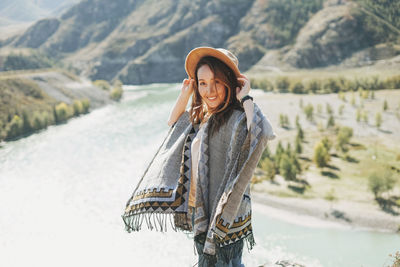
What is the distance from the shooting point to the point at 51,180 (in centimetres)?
2077

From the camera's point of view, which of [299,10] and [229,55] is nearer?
[229,55]

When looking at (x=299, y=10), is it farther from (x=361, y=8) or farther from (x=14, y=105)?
(x=14, y=105)

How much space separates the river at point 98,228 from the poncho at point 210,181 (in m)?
4.54

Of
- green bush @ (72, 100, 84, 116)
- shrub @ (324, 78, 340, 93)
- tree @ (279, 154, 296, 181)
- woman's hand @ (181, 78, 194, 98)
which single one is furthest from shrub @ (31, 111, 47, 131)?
shrub @ (324, 78, 340, 93)

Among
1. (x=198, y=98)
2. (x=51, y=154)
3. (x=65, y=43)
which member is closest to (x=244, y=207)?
(x=198, y=98)

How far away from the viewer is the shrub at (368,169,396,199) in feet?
47.8

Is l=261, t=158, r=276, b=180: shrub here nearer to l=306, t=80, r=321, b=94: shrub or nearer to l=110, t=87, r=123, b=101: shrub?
l=306, t=80, r=321, b=94: shrub

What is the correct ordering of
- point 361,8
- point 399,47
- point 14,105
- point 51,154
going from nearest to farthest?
point 51,154 < point 14,105 < point 399,47 < point 361,8

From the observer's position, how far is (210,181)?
281 cm

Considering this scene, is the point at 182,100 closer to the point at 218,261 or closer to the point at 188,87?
the point at 188,87

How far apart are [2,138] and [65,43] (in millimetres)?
116051

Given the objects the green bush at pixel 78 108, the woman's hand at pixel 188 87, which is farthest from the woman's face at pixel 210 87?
the green bush at pixel 78 108

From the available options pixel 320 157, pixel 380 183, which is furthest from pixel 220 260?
pixel 320 157

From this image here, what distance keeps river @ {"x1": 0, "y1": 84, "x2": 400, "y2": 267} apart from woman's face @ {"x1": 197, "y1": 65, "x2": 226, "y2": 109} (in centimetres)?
485
